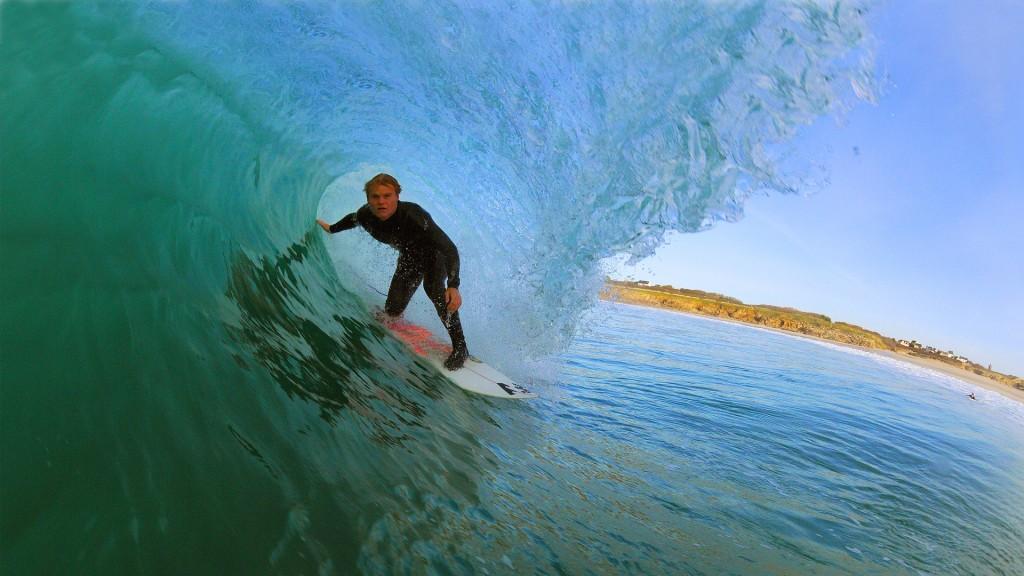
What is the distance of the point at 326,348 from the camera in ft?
15.5

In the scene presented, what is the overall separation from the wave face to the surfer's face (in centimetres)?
116

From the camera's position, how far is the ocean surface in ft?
7.84

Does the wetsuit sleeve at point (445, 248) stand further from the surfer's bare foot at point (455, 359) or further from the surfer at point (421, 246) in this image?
the surfer's bare foot at point (455, 359)

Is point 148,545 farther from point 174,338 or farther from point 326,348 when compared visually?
point 326,348

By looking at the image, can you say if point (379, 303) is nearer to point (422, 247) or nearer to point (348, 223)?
point (348, 223)

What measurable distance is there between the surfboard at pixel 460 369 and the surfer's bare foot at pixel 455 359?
4 centimetres

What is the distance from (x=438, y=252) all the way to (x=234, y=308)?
7.05 feet

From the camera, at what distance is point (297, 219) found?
26.5 feet

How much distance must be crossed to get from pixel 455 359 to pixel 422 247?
124 cm

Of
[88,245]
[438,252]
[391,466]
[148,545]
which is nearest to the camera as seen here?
[148,545]

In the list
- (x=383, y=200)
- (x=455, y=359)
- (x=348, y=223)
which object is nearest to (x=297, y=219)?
(x=348, y=223)

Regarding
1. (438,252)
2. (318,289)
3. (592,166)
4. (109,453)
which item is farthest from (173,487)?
(592,166)

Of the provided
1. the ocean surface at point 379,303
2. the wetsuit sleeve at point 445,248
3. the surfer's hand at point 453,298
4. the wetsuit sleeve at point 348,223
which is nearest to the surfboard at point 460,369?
the ocean surface at point 379,303

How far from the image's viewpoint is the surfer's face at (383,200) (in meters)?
5.33
